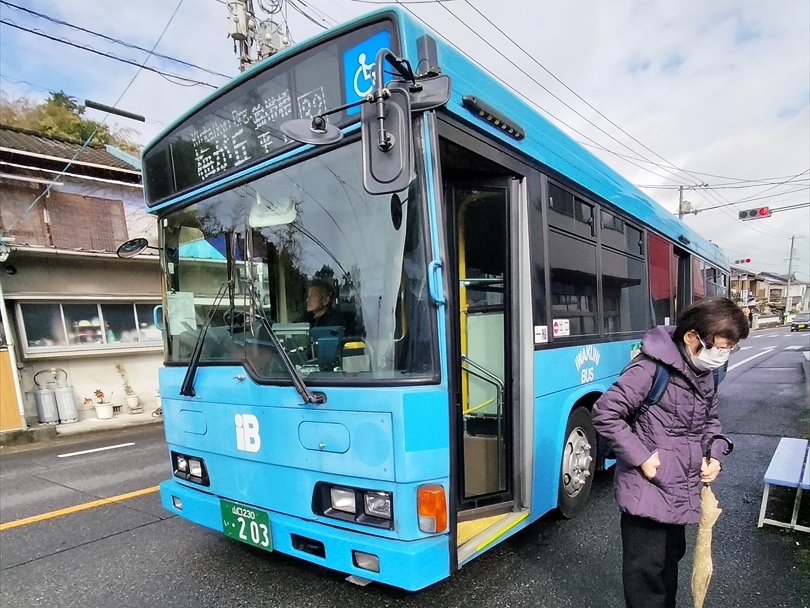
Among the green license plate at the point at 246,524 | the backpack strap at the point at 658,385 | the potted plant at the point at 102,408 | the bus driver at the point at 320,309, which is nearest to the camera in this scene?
the backpack strap at the point at 658,385

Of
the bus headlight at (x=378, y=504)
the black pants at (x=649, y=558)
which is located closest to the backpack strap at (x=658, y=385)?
the black pants at (x=649, y=558)

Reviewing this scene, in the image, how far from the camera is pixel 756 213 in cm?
2017

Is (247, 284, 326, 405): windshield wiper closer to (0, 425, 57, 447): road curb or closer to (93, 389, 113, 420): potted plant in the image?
(0, 425, 57, 447): road curb

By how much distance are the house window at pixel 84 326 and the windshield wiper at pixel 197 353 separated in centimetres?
878

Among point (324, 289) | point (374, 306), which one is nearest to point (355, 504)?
point (374, 306)

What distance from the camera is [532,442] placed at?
283 centimetres

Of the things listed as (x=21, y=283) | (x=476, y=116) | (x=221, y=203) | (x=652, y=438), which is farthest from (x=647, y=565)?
(x=21, y=283)

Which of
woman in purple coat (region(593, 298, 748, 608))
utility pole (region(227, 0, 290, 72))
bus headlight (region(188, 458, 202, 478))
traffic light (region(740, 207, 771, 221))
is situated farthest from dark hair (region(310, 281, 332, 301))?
traffic light (region(740, 207, 771, 221))

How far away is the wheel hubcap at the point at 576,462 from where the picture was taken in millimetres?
3420

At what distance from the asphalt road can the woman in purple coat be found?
3.10ft

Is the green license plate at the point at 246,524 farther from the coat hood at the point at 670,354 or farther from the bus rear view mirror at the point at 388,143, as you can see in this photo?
the coat hood at the point at 670,354

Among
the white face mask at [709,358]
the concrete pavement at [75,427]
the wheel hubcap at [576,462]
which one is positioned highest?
the white face mask at [709,358]

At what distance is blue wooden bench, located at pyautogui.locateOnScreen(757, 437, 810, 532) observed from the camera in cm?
327

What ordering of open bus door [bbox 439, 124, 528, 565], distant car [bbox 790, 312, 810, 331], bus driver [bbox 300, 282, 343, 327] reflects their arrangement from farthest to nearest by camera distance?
distant car [bbox 790, 312, 810, 331] < open bus door [bbox 439, 124, 528, 565] < bus driver [bbox 300, 282, 343, 327]
